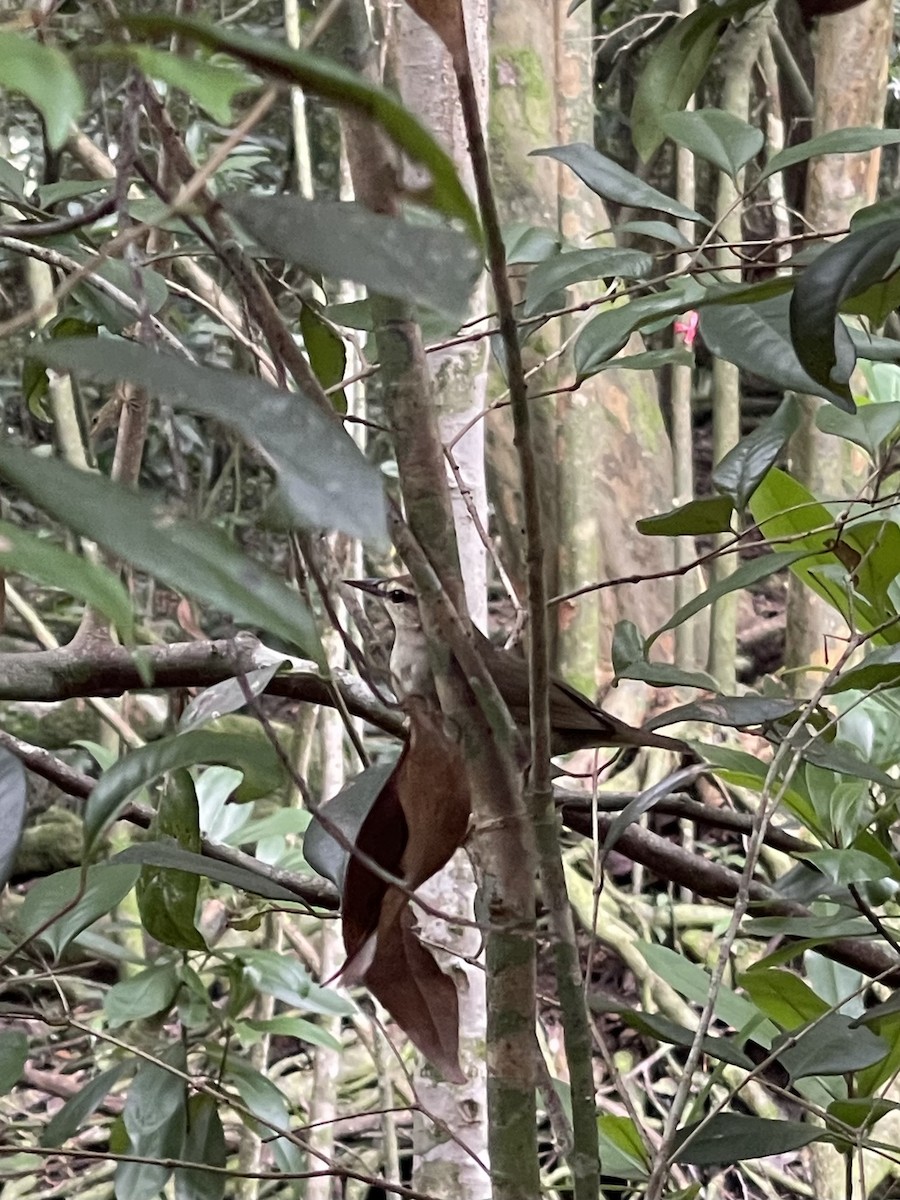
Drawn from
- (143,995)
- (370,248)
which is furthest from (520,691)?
(370,248)

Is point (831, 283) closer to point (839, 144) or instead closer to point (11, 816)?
point (839, 144)

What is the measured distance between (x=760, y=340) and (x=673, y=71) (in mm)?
196

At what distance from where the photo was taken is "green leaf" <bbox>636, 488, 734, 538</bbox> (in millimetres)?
662

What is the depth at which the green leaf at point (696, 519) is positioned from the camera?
2.17ft

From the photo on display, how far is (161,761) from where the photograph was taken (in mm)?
421

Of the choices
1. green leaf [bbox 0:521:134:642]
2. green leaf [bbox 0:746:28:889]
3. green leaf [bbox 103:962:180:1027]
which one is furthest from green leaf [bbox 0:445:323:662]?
green leaf [bbox 103:962:180:1027]

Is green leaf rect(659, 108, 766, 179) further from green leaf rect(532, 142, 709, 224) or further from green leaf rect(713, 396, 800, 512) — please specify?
green leaf rect(713, 396, 800, 512)

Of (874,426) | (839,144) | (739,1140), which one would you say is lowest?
(739,1140)

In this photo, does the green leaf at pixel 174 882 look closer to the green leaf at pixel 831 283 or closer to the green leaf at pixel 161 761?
the green leaf at pixel 161 761

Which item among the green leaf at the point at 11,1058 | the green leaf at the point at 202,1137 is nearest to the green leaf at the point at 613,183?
the green leaf at the point at 11,1058

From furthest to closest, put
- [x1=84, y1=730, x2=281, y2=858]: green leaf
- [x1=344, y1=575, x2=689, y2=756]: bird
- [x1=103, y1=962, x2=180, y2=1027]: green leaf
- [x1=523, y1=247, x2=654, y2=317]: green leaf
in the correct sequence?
[x1=103, y1=962, x2=180, y2=1027]: green leaf < [x1=344, y1=575, x2=689, y2=756]: bird < [x1=523, y1=247, x2=654, y2=317]: green leaf < [x1=84, y1=730, x2=281, y2=858]: green leaf

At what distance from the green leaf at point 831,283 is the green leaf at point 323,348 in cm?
29

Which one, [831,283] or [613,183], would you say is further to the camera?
[613,183]

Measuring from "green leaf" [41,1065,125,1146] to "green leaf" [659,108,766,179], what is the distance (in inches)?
32.2
